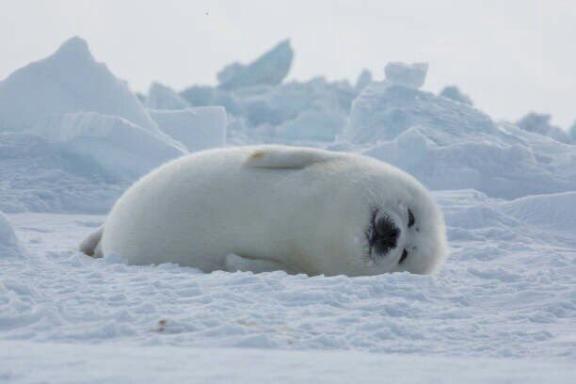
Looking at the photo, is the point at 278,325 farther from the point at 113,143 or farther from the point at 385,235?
the point at 113,143

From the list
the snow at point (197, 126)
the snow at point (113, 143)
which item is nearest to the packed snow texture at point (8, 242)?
the snow at point (113, 143)

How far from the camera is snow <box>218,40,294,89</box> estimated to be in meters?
23.7

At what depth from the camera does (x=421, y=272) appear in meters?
3.75

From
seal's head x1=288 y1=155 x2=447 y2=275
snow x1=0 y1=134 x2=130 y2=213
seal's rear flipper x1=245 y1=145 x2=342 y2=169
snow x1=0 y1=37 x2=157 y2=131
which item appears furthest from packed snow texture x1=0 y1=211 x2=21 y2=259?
snow x1=0 y1=37 x2=157 y2=131

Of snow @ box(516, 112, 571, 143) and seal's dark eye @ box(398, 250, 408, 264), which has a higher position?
seal's dark eye @ box(398, 250, 408, 264)

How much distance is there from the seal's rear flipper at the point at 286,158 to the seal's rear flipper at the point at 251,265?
0.46 meters

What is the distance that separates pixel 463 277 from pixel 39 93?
7.40 meters

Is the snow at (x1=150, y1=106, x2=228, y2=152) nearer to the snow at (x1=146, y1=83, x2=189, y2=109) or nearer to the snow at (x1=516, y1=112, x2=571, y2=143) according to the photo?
the snow at (x1=146, y1=83, x2=189, y2=109)

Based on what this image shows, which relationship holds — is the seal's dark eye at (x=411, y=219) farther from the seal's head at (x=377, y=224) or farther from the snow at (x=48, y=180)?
the snow at (x=48, y=180)

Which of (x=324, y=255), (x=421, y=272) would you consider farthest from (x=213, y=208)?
(x=421, y=272)

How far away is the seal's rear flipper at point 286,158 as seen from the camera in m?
3.86

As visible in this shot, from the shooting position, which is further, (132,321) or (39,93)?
(39,93)

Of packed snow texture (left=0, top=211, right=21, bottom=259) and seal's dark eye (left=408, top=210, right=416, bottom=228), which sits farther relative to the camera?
packed snow texture (left=0, top=211, right=21, bottom=259)

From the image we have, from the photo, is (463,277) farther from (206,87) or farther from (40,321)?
(206,87)
